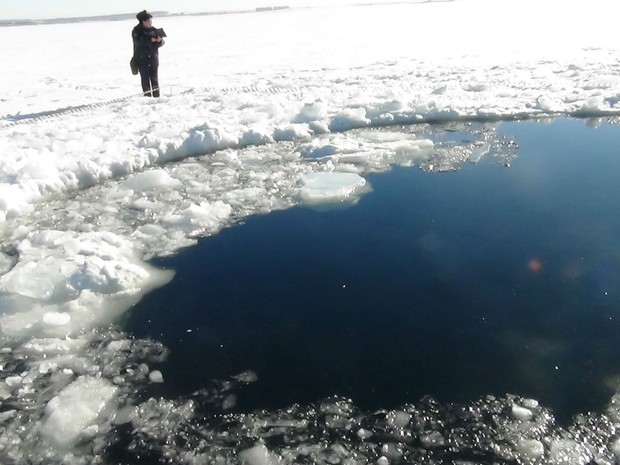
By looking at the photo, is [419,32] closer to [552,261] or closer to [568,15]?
[568,15]

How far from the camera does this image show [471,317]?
361 centimetres

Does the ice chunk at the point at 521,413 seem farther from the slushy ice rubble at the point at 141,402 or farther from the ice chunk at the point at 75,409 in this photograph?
the ice chunk at the point at 75,409

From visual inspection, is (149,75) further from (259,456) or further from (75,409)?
(259,456)

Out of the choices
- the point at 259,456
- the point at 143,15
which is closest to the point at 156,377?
the point at 259,456

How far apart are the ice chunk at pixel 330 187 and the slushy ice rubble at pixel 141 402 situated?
0.08 feet

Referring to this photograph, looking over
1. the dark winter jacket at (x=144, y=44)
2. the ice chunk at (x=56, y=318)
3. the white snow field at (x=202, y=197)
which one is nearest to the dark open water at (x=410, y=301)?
the white snow field at (x=202, y=197)

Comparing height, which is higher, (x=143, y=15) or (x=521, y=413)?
(x=143, y=15)

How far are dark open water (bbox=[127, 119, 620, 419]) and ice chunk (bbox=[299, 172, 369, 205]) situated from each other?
19 centimetres

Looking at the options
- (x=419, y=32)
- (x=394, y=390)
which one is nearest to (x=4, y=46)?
(x=419, y=32)

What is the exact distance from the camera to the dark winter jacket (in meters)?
9.03

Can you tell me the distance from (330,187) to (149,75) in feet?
19.3

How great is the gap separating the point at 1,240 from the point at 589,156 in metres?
6.27

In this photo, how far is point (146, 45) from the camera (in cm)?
922

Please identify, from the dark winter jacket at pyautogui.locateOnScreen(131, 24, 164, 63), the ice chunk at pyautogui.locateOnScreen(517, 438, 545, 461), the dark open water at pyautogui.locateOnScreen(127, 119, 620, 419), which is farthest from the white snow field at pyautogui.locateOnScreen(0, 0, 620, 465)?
the dark winter jacket at pyautogui.locateOnScreen(131, 24, 164, 63)
